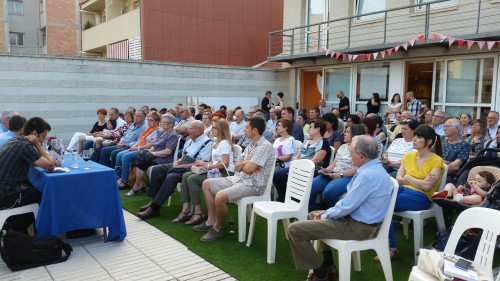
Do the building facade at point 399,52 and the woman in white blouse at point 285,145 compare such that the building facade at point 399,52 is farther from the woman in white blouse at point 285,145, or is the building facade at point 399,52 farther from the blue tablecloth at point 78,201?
the blue tablecloth at point 78,201

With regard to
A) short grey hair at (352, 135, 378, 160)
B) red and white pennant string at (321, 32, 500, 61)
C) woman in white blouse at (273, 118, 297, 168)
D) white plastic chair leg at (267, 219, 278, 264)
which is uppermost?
red and white pennant string at (321, 32, 500, 61)

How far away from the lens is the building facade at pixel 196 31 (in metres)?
16.0

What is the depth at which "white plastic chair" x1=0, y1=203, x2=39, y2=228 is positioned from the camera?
4.02 metres

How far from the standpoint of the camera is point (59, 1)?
29.5m

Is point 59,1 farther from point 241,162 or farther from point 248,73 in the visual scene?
point 241,162

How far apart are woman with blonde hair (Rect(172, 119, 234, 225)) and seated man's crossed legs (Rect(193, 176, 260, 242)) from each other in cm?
23

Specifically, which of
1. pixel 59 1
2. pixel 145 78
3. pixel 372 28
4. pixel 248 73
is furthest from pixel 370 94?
pixel 59 1

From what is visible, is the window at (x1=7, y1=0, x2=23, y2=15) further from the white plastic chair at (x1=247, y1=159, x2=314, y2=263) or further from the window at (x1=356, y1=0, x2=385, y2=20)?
the white plastic chair at (x1=247, y1=159, x2=314, y2=263)

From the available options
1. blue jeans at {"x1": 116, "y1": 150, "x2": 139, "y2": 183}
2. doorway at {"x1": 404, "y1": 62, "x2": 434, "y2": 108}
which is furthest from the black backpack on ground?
doorway at {"x1": 404, "y1": 62, "x2": 434, "y2": 108}

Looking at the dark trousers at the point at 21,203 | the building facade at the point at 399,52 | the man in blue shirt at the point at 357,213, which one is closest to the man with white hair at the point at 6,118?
the dark trousers at the point at 21,203

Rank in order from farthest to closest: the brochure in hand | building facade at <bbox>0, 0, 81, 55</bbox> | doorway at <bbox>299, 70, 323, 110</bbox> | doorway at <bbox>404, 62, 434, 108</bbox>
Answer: building facade at <bbox>0, 0, 81, 55</bbox>
doorway at <bbox>299, 70, 323, 110</bbox>
doorway at <bbox>404, 62, 434, 108</bbox>
the brochure in hand

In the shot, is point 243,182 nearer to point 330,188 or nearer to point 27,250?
point 330,188

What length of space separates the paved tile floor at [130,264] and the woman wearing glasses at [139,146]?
2.40m

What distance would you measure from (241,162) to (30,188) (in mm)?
2232
